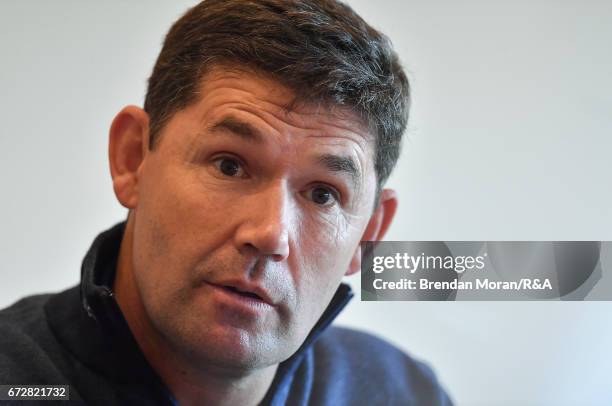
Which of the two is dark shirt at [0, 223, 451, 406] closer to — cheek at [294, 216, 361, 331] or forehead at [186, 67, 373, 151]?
cheek at [294, 216, 361, 331]

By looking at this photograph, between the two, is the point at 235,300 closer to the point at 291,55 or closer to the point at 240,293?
the point at 240,293

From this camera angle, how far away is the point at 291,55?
995mm

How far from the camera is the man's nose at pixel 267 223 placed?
0.92 metres

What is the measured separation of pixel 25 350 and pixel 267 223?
1.51 feet

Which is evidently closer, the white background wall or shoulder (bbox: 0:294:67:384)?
shoulder (bbox: 0:294:67:384)

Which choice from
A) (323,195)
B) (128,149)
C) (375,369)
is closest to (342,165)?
(323,195)

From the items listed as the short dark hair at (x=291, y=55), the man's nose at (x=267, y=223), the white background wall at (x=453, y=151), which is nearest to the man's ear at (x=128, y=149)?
the short dark hair at (x=291, y=55)

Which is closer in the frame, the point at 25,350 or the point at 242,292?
the point at 242,292

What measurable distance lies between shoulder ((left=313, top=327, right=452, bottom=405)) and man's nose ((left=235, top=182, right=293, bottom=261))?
53cm

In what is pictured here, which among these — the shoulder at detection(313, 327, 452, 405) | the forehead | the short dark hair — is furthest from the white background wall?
the forehead

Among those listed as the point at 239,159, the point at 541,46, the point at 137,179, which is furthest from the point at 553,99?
the point at 137,179

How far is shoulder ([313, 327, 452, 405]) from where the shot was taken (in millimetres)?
1410

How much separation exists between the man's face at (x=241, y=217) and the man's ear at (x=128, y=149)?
4cm

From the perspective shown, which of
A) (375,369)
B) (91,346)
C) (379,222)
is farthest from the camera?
(375,369)
